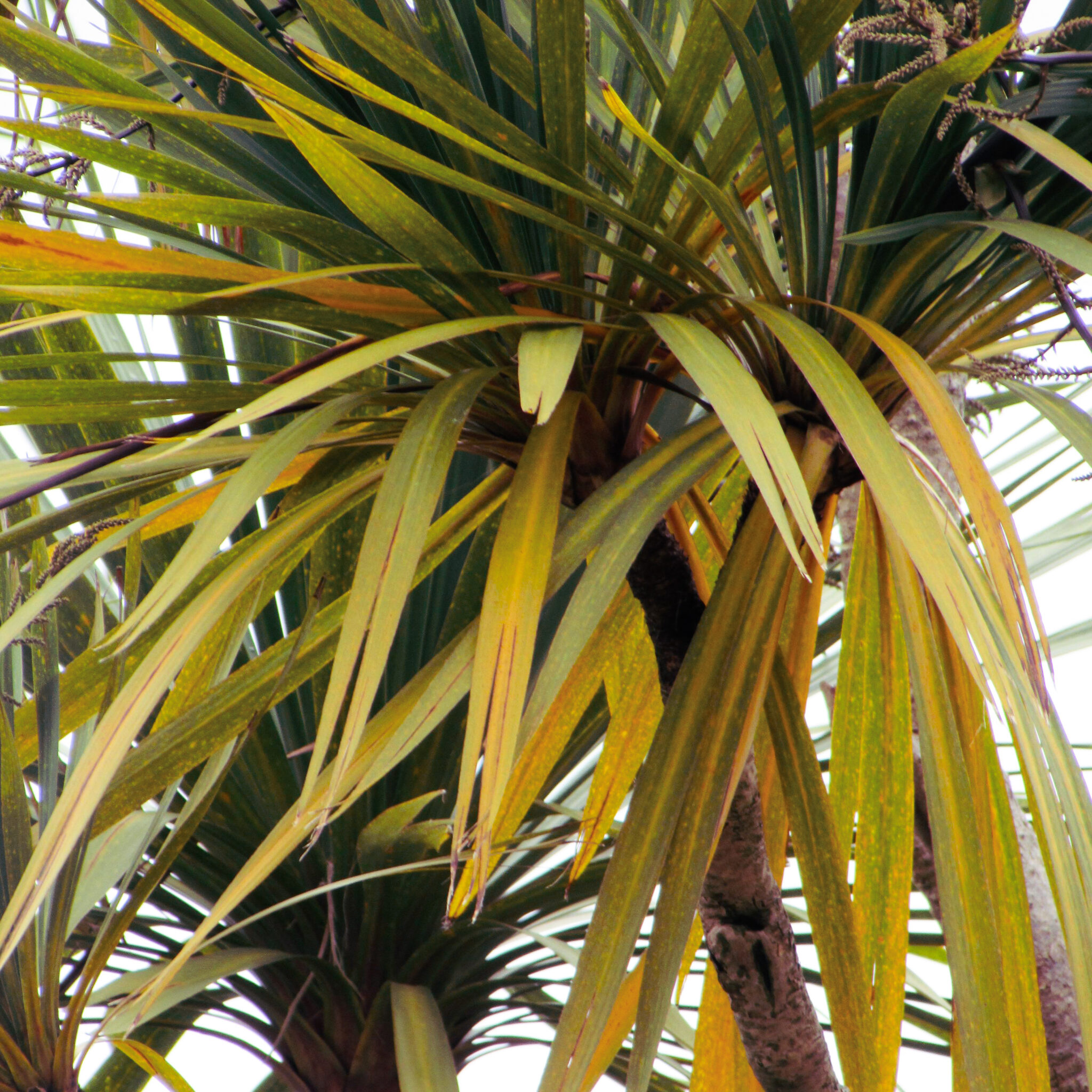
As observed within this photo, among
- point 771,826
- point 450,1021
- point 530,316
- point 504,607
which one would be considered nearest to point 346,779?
point 504,607

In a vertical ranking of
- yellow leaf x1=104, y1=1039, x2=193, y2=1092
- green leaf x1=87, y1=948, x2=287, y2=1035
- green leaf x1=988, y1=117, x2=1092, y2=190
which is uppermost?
green leaf x1=988, y1=117, x2=1092, y2=190

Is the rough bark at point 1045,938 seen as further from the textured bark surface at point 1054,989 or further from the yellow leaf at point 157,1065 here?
the yellow leaf at point 157,1065

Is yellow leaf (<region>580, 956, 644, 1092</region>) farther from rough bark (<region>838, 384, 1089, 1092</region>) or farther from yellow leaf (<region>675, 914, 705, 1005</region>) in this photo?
rough bark (<region>838, 384, 1089, 1092</region>)

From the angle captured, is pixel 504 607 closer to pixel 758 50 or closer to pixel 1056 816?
pixel 1056 816

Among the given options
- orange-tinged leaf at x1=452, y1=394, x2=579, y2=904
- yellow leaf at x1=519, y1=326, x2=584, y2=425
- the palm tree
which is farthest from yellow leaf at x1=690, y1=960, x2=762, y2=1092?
yellow leaf at x1=519, y1=326, x2=584, y2=425

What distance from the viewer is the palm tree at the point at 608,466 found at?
1.39ft

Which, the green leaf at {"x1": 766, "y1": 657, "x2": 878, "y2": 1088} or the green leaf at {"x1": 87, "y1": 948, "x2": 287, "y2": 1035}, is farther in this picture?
the green leaf at {"x1": 87, "y1": 948, "x2": 287, "y2": 1035}

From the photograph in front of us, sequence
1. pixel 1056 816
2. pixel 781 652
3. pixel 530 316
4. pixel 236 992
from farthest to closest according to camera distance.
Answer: pixel 236 992 < pixel 781 652 < pixel 530 316 < pixel 1056 816

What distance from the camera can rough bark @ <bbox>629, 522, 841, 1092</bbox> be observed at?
1.86 feet

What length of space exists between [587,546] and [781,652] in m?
0.26

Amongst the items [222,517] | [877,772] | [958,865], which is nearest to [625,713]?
[877,772]

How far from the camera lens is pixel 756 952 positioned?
57cm

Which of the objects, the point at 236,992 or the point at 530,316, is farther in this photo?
the point at 236,992

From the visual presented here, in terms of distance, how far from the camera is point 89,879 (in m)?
0.73
